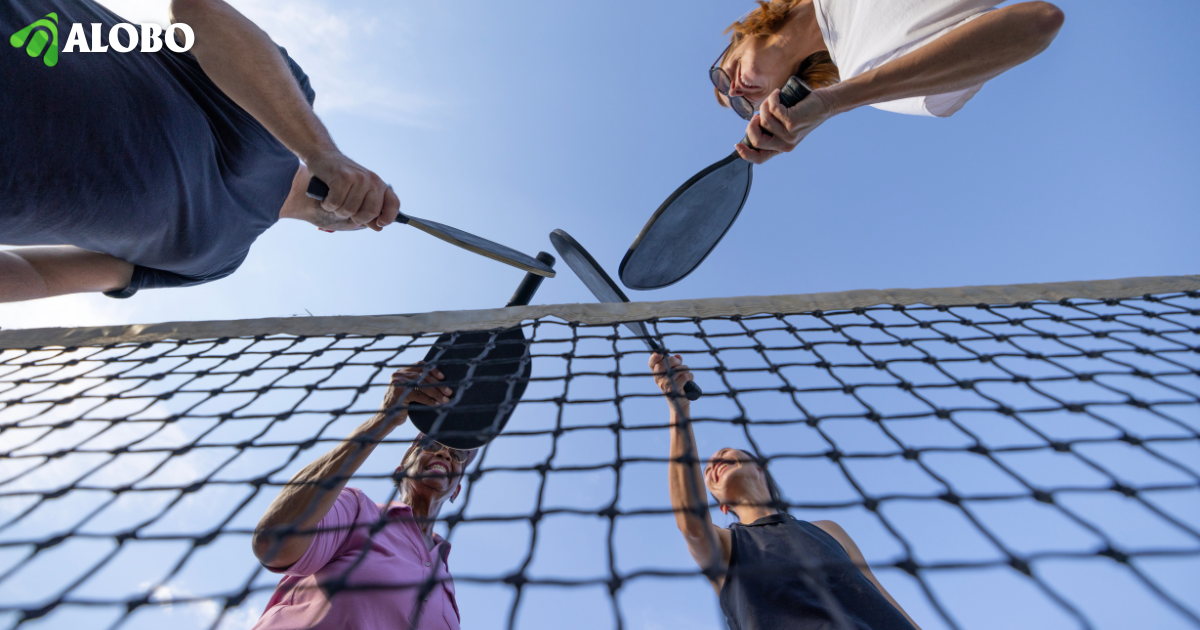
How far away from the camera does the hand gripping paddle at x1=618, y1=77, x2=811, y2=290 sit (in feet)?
7.61

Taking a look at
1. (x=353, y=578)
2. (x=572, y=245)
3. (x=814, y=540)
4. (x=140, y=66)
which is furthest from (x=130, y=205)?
(x=814, y=540)

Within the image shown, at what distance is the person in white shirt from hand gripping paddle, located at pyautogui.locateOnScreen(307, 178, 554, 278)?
911 millimetres

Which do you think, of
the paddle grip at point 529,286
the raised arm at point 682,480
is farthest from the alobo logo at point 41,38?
the raised arm at point 682,480

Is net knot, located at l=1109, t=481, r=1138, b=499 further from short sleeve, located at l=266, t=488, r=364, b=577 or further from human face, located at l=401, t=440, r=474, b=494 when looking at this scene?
human face, located at l=401, t=440, r=474, b=494

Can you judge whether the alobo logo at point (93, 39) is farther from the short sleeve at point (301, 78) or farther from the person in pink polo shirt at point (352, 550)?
the person in pink polo shirt at point (352, 550)

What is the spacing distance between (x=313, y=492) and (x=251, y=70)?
1.19 m

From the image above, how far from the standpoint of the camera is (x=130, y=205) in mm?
1441

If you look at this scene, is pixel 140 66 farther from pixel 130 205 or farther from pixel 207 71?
pixel 130 205

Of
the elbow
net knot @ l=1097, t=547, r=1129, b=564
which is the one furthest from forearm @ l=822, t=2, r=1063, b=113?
net knot @ l=1097, t=547, r=1129, b=564

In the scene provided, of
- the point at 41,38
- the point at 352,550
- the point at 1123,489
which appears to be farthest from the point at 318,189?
the point at 1123,489

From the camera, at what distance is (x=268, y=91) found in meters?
1.44

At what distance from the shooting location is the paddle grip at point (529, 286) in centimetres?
234

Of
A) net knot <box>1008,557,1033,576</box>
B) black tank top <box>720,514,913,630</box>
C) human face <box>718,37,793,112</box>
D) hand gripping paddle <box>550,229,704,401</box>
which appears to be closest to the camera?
net knot <box>1008,557,1033,576</box>

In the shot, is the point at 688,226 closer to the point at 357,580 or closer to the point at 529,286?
the point at 529,286
